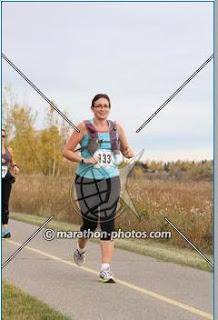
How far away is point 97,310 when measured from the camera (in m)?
8.84

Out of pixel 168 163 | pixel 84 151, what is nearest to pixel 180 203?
pixel 168 163

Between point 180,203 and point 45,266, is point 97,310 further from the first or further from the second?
point 180,203

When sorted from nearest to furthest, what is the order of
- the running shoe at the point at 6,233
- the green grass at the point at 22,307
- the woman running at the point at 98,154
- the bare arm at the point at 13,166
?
1. the green grass at the point at 22,307
2. the woman running at the point at 98,154
3. the bare arm at the point at 13,166
4. the running shoe at the point at 6,233

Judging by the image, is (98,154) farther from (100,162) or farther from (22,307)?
(22,307)

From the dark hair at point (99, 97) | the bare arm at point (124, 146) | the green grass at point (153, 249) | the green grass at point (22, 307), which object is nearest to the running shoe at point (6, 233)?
the green grass at point (153, 249)

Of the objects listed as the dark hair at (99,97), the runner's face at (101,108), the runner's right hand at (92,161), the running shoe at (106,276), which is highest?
the dark hair at (99,97)

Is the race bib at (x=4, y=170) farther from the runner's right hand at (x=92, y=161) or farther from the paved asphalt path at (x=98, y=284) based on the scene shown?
the runner's right hand at (x=92, y=161)

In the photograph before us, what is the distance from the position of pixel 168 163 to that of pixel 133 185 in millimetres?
367

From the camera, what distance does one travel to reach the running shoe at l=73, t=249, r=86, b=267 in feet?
29.7

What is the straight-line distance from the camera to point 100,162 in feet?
28.7

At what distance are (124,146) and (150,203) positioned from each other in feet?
2.11

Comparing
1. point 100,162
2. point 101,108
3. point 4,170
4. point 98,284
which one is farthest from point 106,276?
point 101,108

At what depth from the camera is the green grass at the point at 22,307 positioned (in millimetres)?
8648

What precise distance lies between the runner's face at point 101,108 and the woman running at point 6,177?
0.77 m
